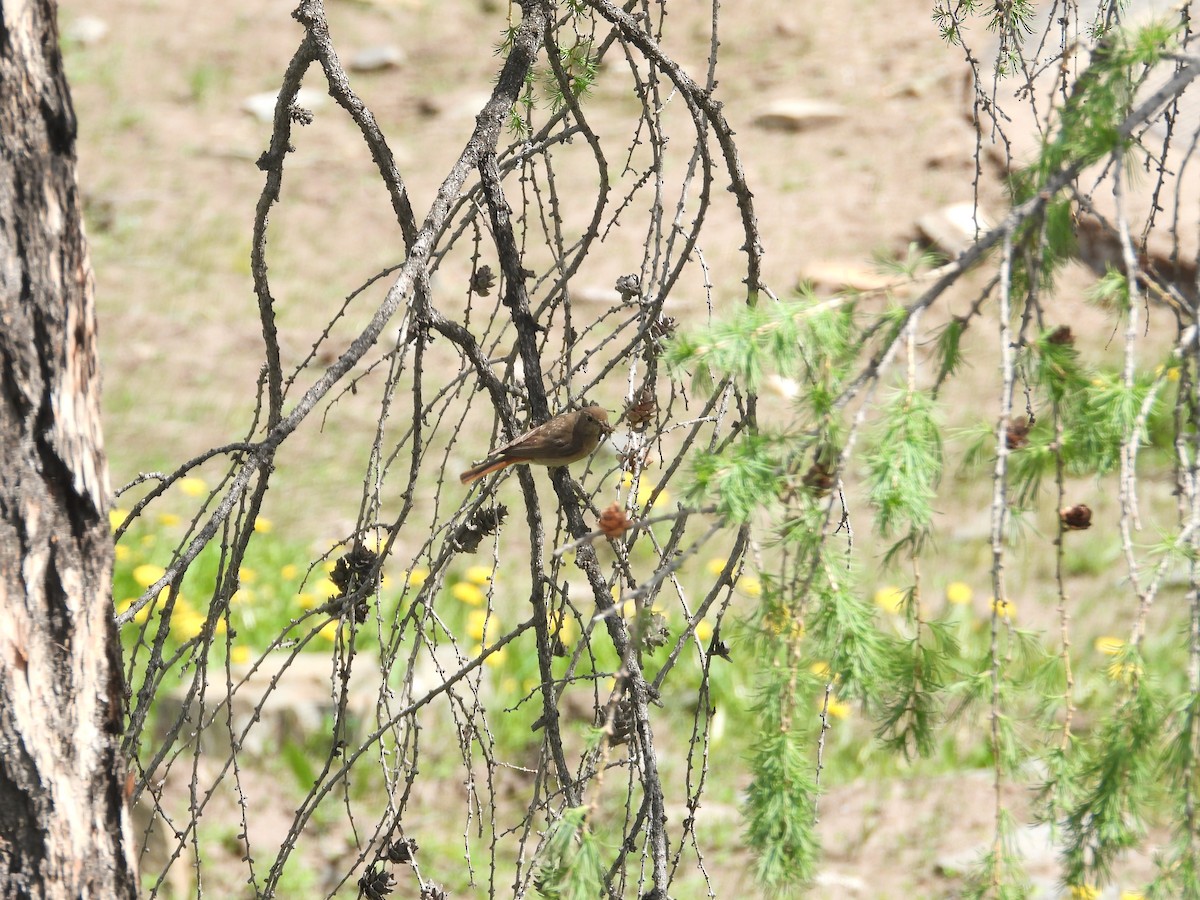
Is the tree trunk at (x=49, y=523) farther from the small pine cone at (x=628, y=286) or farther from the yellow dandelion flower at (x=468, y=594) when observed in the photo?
the yellow dandelion flower at (x=468, y=594)

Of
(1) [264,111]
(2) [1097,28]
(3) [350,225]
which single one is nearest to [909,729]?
(2) [1097,28]

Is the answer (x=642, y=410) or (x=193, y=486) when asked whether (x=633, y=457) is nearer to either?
(x=642, y=410)

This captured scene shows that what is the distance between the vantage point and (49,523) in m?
1.35

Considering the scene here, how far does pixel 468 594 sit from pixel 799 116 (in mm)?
4443

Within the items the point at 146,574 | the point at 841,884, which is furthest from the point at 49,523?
the point at 146,574

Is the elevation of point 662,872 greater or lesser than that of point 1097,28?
lesser

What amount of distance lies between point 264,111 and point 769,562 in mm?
5577

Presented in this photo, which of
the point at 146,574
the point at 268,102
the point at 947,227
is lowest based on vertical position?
the point at 146,574

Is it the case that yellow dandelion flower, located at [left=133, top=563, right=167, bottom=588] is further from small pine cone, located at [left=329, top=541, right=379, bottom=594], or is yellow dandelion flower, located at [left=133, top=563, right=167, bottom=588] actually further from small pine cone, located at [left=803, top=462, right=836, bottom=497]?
small pine cone, located at [left=803, top=462, right=836, bottom=497]

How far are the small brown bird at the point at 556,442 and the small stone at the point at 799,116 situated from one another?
6171mm

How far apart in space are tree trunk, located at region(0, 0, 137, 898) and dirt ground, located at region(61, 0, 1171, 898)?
370cm

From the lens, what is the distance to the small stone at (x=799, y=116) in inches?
298

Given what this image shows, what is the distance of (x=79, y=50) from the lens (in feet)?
29.3

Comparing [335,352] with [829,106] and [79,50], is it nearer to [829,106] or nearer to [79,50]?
[829,106]
